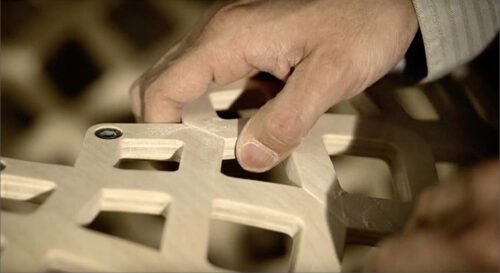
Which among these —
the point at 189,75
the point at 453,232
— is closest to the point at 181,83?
the point at 189,75

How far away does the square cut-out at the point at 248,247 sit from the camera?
61cm

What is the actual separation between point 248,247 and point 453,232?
38cm

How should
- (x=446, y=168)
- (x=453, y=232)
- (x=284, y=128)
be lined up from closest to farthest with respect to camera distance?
(x=453, y=232) → (x=284, y=128) → (x=446, y=168)

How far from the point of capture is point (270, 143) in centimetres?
37

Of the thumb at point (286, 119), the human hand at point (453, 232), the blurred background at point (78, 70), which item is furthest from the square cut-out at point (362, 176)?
the human hand at point (453, 232)

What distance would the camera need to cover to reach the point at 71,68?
0.63 m

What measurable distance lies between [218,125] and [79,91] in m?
0.28

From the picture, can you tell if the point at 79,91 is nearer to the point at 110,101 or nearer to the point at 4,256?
the point at 110,101

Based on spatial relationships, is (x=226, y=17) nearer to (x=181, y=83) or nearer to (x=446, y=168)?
(x=181, y=83)

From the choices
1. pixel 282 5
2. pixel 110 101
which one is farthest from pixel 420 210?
pixel 110 101

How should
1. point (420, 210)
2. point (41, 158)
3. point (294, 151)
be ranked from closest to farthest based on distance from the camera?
point (420, 210) → point (294, 151) → point (41, 158)

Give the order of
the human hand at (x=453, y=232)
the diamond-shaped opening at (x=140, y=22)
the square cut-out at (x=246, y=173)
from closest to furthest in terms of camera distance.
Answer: the human hand at (x=453, y=232) < the square cut-out at (x=246, y=173) < the diamond-shaped opening at (x=140, y=22)

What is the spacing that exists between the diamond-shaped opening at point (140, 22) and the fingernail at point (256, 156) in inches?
12.0

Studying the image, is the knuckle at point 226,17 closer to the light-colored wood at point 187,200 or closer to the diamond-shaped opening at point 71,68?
the light-colored wood at point 187,200
